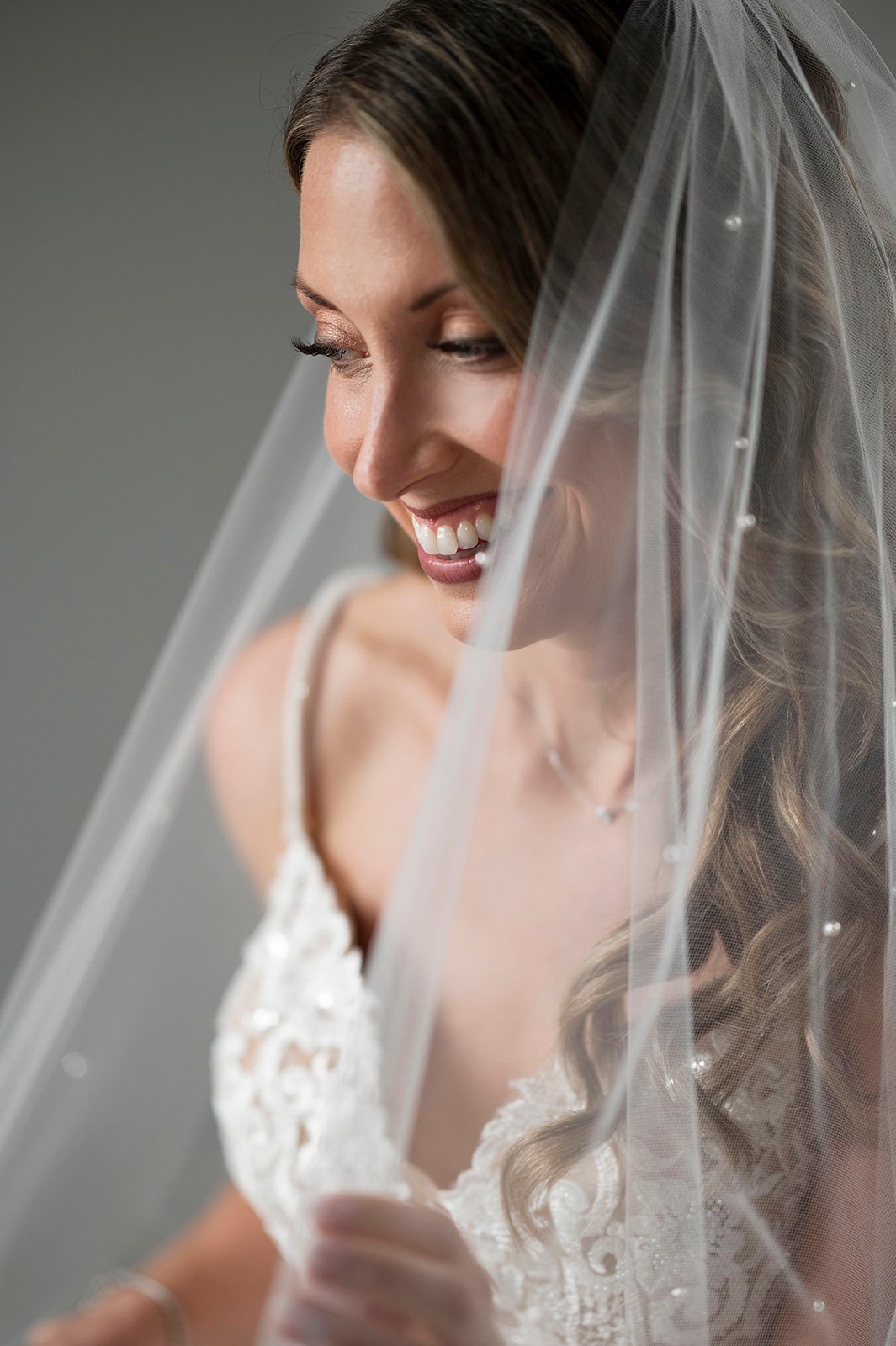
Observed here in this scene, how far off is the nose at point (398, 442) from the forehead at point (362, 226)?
0.07 m

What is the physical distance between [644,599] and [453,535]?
17 centimetres

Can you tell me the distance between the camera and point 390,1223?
0.65 m

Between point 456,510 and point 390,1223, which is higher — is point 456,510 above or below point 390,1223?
above

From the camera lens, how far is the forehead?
733mm

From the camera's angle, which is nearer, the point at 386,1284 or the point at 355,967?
the point at 386,1284

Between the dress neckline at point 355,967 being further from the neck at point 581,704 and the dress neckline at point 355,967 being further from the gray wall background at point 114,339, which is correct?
the gray wall background at point 114,339

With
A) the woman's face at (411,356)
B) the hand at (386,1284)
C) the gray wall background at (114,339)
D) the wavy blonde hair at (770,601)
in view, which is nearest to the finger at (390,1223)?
the hand at (386,1284)

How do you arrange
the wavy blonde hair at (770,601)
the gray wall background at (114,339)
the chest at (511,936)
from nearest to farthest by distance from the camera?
the wavy blonde hair at (770,601) → the chest at (511,936) → the gray wall background at (114,339)

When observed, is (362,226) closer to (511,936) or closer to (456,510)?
(456,510)

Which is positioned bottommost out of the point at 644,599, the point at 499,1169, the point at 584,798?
the point at 499,1169

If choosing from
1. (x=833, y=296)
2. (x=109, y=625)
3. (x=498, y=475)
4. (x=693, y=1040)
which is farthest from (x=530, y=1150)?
(x=109, y=625)

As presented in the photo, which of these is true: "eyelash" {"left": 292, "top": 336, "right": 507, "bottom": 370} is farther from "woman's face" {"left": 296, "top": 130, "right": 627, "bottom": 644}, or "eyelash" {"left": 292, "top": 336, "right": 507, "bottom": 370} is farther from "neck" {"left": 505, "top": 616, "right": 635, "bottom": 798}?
"neck" {"left": 505, "top": 616, "right": 635, "bottom": 798}

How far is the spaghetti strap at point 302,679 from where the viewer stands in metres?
1.23

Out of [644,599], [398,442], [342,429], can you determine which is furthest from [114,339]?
[644,599]
